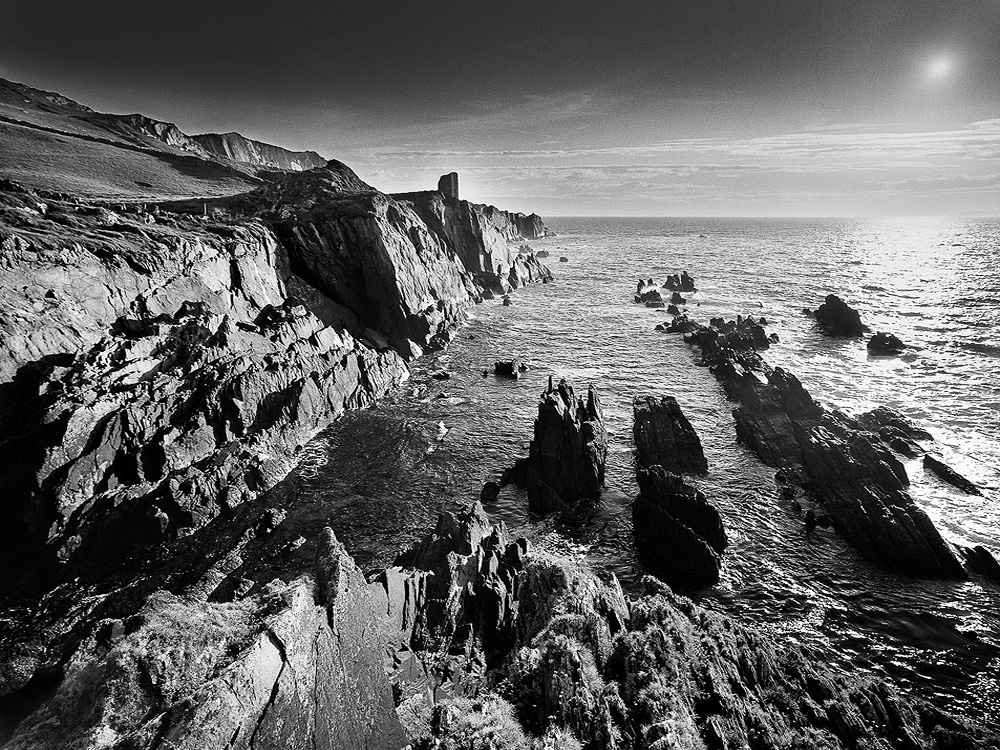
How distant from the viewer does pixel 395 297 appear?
58.1 m

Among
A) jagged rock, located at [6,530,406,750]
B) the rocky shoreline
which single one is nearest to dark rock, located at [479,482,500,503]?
the rocky shoreline

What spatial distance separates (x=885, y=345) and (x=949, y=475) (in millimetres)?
32386

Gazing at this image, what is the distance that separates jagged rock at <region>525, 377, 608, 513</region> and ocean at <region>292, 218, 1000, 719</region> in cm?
133

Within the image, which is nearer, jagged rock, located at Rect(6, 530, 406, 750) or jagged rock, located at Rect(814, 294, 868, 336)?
jagged rock, located at Rect(6, 530, 406, 750)

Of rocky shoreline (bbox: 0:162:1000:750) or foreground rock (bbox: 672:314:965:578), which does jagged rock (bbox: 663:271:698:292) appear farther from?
foreground rock (bbox: 672:314:965:578)

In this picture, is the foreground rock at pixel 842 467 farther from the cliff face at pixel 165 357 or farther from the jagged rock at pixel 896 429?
the cliff face at pixel 165 357

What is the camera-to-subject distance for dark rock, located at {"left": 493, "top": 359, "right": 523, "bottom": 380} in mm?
51681

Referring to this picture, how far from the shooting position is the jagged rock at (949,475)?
1161 inches

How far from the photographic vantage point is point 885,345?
55969 millimetres

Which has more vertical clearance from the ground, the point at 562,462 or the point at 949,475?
the point at 949,475

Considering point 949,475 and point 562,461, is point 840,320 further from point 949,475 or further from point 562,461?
point 562,461

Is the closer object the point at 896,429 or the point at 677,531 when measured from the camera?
the point at 677,531

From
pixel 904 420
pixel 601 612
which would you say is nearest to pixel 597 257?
pixel 904 420

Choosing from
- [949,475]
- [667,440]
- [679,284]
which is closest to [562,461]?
[667,440]
